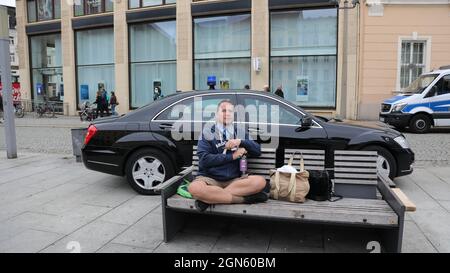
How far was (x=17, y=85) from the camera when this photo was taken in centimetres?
2681

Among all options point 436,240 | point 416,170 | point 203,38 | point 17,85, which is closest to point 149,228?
point 436,240

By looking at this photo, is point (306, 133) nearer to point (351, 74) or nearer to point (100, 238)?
point (100, 238)

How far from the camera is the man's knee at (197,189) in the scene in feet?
12.9

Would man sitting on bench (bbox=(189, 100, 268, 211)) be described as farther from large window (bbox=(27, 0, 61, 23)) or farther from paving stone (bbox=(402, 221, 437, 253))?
large window (bbox=(27, 0, 61, 23))

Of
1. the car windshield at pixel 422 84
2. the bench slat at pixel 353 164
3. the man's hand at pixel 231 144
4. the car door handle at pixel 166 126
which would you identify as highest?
the car windshield at pixel 422 84

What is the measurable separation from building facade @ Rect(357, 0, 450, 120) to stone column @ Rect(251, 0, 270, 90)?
407 cm

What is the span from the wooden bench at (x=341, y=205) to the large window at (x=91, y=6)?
65.7 ft

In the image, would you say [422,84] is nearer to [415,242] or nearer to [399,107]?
[399,107]

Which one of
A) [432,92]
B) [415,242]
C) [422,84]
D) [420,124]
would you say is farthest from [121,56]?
[415,242]

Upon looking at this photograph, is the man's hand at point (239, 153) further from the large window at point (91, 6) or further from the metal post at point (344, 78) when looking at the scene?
the large window at point (91, 6)

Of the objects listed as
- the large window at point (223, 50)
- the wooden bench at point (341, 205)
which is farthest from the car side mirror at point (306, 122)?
the large window at point (223, 50)

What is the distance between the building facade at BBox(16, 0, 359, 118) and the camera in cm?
1833

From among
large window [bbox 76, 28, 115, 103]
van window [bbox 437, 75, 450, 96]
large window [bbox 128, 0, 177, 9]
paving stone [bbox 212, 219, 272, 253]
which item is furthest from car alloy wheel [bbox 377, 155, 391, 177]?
large window [bbox 76, 28, 115, 103]

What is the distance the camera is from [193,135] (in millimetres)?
5828
